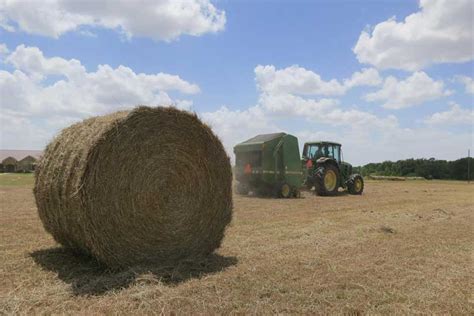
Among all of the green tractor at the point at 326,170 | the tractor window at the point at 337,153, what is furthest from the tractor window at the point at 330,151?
the tractor window at the point at 337,153

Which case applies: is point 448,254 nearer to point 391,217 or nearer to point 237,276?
point 237,276

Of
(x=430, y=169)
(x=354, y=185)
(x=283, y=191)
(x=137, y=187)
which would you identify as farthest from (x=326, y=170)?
(x=430, y=169)

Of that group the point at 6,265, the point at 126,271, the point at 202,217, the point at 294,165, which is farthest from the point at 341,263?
the point at 294,165

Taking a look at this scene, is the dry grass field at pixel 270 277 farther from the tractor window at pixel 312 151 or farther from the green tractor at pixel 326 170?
the tractor window at pixel 312 151

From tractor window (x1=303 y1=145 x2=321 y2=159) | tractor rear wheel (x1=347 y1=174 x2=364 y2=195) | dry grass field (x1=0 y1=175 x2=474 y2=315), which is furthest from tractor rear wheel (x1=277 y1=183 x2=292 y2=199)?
dry grass field (x1=0 y1=175 x2=474 y2=315)

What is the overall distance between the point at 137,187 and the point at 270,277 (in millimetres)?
1804

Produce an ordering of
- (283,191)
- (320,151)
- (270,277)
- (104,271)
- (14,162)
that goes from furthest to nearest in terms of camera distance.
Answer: (14,162)
(320,151)
(283,191)
(104,271)
(270,277)

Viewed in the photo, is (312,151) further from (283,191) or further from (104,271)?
(104,271)

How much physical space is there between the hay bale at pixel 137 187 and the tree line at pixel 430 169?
38195 mm

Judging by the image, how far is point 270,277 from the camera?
4730 mm

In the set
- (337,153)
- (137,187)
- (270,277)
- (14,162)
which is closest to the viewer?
(270,277)

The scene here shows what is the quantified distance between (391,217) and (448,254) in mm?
3838

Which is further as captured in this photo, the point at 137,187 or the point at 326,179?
the point at 326,179

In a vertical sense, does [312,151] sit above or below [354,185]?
above
